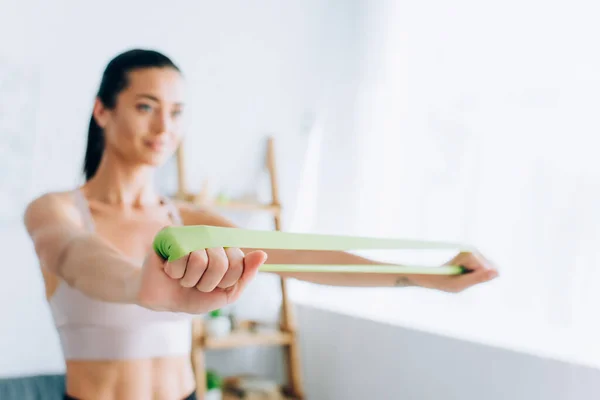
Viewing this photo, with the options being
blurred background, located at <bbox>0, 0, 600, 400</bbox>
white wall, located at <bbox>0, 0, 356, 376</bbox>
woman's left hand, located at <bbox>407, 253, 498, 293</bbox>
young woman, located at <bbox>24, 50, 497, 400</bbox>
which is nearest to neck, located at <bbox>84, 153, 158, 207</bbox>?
young woman, located at <bbox>24, 50, 497, 400</bbox>

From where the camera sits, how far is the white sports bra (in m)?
1.17

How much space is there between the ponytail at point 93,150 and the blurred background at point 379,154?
0.54 feet

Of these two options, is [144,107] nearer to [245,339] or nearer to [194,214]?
[194,214]

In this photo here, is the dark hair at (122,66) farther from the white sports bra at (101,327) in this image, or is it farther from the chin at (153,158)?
the white sports bra at (101,327)

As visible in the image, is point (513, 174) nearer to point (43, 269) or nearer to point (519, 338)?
point (519, 338)

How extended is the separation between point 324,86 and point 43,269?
6.14 ft

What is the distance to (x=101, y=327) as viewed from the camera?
1.17 m

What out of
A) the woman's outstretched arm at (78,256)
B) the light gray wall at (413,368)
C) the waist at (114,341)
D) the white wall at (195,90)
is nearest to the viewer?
the woman's outstretched arm at (78,256)

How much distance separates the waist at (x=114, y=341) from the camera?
1.17 m

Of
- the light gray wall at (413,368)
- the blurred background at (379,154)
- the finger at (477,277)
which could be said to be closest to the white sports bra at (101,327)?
the blurred background at (379,154)

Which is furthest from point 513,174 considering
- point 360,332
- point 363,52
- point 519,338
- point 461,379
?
point 363,52

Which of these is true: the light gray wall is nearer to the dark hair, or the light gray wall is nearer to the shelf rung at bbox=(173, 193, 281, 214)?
the shelf rung at bbox=(173, 193, 281, 214)

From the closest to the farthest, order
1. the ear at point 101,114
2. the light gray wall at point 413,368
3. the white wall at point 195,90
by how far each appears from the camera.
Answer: the ear at point 101,114
the light gray wall at point 413,368
the white wall at point 195,90

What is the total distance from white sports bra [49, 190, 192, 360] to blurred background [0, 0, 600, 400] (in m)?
0.47
